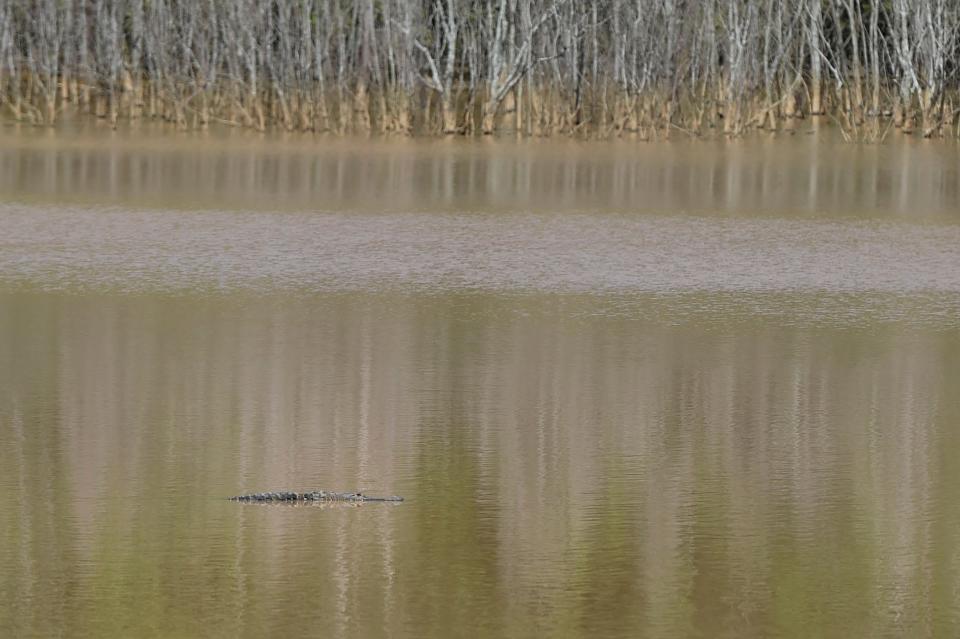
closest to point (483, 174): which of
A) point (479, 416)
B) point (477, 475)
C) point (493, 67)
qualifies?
point (493, 67)

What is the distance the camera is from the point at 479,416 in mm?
6574

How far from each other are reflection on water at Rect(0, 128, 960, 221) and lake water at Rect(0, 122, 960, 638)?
0.23 meters

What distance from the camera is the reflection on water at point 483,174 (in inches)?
539

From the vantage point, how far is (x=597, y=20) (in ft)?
70.5

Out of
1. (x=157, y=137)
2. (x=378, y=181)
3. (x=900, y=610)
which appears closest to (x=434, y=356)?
(x=900, y=610)

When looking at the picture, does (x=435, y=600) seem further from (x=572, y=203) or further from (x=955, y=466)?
(x=572, y=203)

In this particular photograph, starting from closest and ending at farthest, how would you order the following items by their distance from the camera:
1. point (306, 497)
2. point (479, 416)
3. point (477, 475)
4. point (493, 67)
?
point (306, 497) → point (477, 475) → point (479, 416) → point (493, 67)

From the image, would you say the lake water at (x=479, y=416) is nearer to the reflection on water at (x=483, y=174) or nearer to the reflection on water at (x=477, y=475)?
the reflection on water at (x=477, y=475)

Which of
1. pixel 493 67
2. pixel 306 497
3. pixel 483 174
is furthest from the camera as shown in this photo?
pixel 493 67

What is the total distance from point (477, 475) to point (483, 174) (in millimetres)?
10335

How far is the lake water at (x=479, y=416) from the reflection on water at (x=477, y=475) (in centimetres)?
1

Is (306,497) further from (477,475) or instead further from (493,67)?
(493,67)

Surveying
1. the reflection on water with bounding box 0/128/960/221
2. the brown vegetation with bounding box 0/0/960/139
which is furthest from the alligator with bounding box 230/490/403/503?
the brown vegetation with bounding box 0/0/960/139

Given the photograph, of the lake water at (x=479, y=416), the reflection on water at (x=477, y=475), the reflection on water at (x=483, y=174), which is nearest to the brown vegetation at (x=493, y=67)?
the reflection on water at (x=483, y=174)
